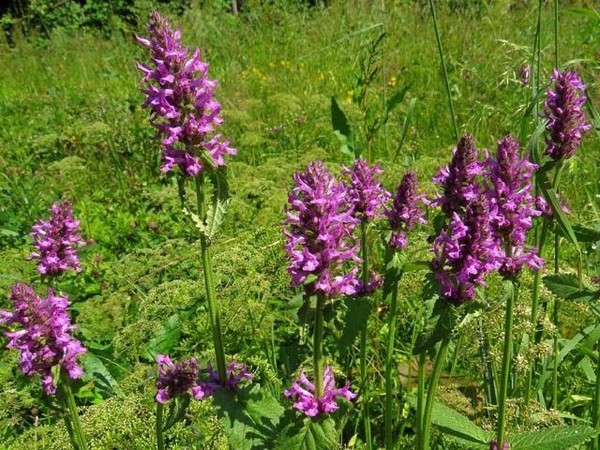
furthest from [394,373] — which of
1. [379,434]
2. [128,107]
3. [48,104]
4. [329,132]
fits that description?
[48,104]

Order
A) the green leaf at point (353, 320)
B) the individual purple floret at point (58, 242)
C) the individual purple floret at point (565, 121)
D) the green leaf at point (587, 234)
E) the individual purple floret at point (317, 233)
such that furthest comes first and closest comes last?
the individual purple floret at point (58, 242) < the individual purple floret at point (565, 121) < the green leaf at point (587, 234) < the green leaf at point (353, 320) < the individual purple floret at point (317, 233)

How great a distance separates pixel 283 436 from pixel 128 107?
5.09m

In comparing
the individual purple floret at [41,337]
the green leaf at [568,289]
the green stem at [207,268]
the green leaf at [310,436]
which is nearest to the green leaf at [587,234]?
the green leaf at [568,289]

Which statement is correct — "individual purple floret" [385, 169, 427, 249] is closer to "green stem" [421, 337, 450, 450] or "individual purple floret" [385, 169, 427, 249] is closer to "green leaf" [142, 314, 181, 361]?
"green stem" [421, 337, 450, 450]

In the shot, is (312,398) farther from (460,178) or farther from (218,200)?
(460,178)

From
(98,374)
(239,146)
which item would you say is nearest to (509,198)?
(98,374)

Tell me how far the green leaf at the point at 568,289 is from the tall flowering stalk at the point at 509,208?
10.2 inches

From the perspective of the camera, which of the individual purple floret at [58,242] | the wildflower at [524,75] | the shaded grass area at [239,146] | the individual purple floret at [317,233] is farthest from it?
the wildflower at [524,75]

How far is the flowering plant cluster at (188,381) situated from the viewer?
61.5 inches

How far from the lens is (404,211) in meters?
1.84

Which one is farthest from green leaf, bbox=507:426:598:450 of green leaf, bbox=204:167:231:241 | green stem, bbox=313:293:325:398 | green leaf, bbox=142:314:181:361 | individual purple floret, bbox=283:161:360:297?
green leaf, bbox=142:314:181:361

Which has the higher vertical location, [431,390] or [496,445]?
[431,390]

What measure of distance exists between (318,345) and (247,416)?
33cm

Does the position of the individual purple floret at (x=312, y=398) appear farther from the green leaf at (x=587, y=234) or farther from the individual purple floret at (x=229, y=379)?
the green leaf at (x=587, y=234)
